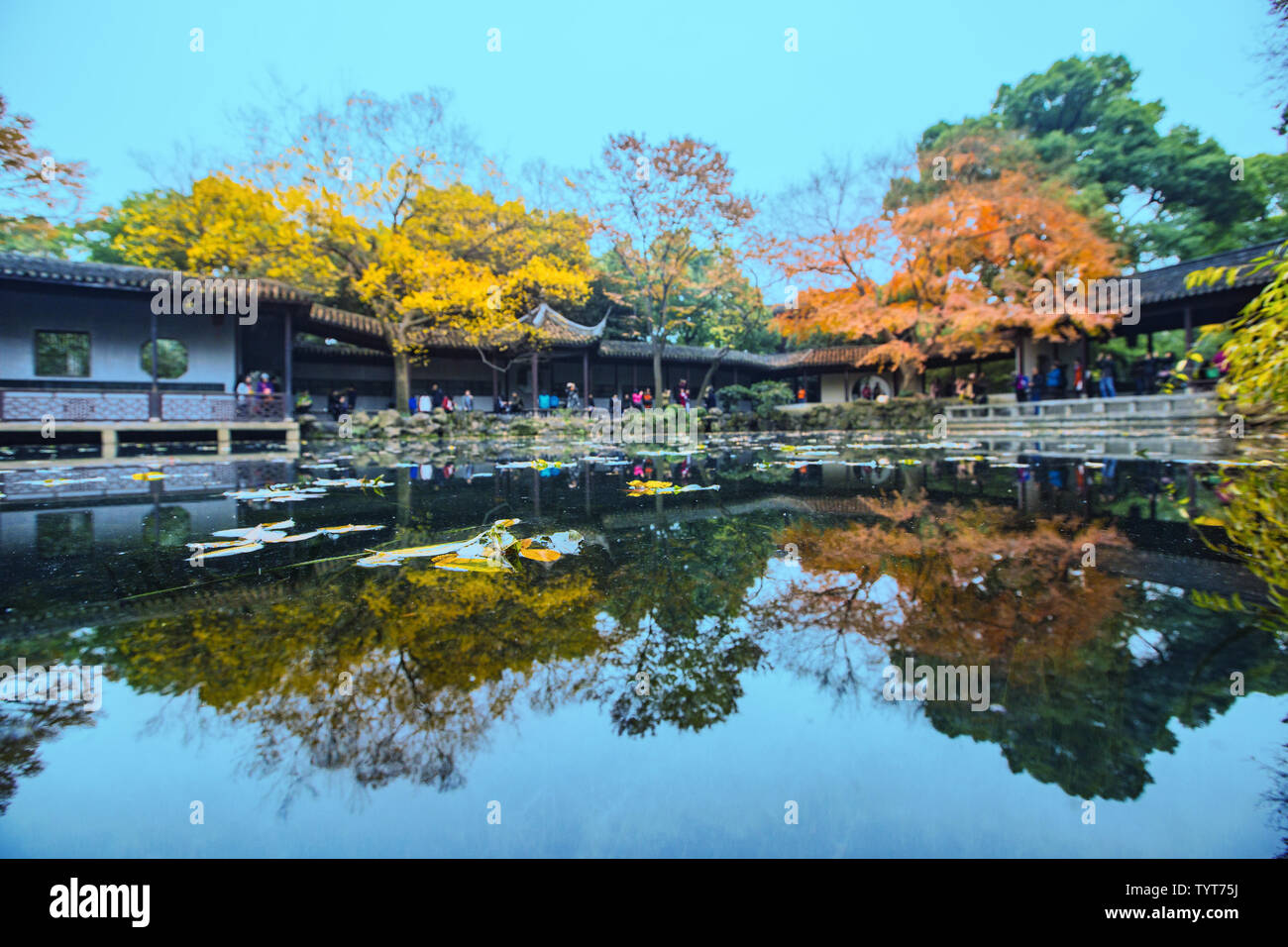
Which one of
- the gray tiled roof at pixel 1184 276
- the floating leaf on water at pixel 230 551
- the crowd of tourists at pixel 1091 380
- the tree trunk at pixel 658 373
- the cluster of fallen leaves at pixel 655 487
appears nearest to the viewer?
the floating leaf on water at pixel 230 551

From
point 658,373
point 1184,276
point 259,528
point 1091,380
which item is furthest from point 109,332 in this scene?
point 1184,276

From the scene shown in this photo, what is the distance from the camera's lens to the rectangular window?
12.6 metres

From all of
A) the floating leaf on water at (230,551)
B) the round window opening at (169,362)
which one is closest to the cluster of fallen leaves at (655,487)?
the floating leaf on water at (230,551)

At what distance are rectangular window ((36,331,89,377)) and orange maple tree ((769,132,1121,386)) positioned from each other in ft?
54.7

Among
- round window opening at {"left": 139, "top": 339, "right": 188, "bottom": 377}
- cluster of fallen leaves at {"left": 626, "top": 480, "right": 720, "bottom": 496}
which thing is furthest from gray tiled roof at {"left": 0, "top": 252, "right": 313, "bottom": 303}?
cluster of fallen leaves at {"left": 626, "top": 480, "right": 720, "bottom": 496}

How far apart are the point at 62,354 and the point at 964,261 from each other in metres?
21.5

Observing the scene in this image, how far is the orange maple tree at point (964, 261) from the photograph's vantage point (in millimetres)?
14594

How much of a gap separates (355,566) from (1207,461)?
6645mm

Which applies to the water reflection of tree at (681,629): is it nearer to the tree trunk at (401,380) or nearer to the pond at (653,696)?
the pond at (653,696)

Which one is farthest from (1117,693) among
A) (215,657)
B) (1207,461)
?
(1207,461)

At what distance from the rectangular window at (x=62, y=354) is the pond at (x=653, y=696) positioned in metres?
14.7

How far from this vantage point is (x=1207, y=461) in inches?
203

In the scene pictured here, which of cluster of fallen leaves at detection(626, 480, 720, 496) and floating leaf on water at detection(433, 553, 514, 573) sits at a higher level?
cluster of fallen leaves at detection(626, 480, 720, 496)

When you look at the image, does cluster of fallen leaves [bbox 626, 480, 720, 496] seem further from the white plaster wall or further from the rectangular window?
the rectangular window
